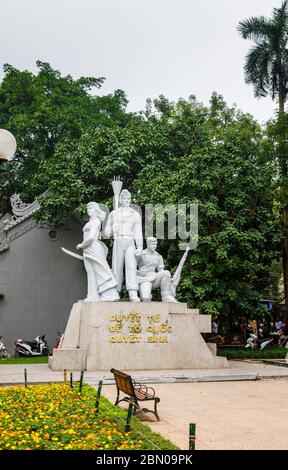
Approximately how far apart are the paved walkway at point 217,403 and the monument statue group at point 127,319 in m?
0.68

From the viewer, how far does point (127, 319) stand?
Result: 603 inches

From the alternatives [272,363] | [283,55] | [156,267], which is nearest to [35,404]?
[156,267]

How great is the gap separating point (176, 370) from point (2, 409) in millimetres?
7224

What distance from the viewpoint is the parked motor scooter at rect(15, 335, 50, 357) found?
75.2ft

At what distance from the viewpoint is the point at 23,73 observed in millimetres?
27922

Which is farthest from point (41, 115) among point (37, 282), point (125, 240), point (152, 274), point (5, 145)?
point (5, 145)

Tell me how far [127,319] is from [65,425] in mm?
7979

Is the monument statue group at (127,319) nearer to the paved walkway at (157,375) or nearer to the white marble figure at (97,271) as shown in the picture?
the white marble figure at (97,271)

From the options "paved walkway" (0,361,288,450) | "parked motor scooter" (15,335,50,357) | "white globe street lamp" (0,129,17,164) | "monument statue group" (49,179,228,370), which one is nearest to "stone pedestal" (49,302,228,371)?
"monument statue group" (49,179,228,370)

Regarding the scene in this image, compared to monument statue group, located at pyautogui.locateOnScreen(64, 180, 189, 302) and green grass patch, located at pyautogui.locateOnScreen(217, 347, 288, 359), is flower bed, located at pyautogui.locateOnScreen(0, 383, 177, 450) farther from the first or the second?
green grass patch, located at pyautogui.locateOnScreen(217, 347, 288, 359)

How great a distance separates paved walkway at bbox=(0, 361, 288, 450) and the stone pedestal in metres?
0.63

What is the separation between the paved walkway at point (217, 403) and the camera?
730 cm

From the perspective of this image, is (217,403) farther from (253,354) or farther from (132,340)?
(253,354)

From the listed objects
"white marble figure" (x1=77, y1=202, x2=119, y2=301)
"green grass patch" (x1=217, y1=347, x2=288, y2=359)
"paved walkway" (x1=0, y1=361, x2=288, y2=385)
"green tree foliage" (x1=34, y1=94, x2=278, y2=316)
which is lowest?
"paved walkway" (x1=0, y1=361, x2=288, y2=385)
